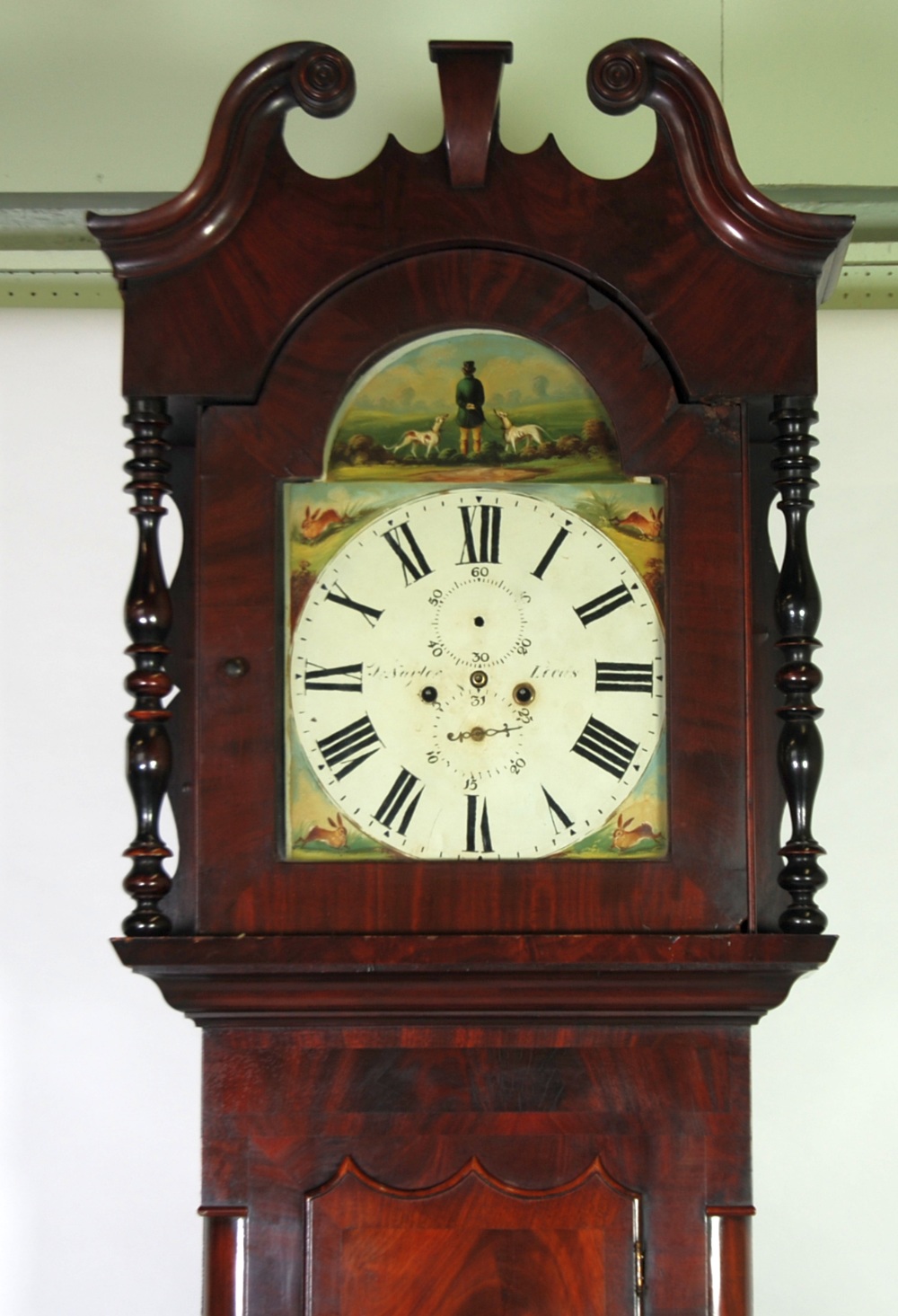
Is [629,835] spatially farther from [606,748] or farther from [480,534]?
[480,534]

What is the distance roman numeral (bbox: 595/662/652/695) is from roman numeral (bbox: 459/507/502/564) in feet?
0.51

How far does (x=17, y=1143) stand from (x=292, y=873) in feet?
2.55

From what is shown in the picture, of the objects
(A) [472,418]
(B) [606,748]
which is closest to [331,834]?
(B) [606,748]

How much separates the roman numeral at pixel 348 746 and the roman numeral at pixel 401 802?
0.13ft

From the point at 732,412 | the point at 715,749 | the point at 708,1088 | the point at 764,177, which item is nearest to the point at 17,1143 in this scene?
the point at 708,1088

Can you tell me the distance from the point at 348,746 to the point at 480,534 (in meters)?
0.25

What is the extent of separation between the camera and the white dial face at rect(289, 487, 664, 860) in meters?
1.61

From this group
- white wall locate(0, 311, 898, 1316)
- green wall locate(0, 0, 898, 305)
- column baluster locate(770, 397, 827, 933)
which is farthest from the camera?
green wall locate(0, 0, 898, 305)

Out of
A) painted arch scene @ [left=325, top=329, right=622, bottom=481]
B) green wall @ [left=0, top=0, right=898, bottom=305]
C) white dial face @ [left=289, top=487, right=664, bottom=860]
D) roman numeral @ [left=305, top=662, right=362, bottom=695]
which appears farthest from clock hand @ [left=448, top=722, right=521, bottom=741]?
green wall @ [left=0, top=0, right=898, bottom=305]

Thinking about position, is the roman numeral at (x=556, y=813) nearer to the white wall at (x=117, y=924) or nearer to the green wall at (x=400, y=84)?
the white wall at (x=117, y=924)

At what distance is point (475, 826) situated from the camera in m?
1.61

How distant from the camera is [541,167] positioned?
5.43 feet

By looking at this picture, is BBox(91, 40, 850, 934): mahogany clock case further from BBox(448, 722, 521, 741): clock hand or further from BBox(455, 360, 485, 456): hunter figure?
BBox(448, 722, 521, 741): clock hand

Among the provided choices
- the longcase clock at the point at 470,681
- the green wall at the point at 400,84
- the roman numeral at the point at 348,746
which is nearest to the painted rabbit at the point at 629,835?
the longcase clock at the point at 470,681
